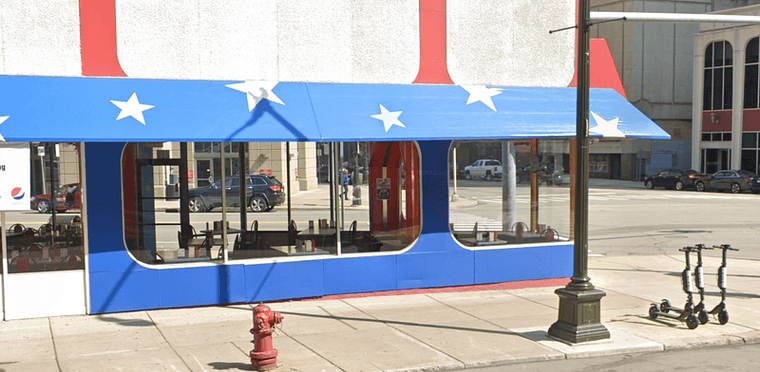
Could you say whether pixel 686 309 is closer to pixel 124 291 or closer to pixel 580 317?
pixel 580 317

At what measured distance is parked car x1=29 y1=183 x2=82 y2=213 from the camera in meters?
10.3

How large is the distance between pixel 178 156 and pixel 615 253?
11233mm

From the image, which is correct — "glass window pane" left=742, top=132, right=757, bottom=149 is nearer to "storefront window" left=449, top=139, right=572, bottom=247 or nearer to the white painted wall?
"storefront window" left=449, top=139, right=572, bottom=247

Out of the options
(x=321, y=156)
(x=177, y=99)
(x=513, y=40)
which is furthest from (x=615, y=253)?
(x=177, y=99)

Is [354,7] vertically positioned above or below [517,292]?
above

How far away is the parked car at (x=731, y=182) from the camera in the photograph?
39250 millimetres

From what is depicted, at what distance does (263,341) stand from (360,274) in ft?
13.0

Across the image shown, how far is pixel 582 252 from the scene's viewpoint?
361 inches

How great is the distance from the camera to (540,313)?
1068 centimetres

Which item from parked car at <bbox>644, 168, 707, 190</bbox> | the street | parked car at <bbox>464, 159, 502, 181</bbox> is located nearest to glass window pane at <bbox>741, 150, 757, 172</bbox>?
parked car at <bbox>644, 168, 707, 190</bbox>

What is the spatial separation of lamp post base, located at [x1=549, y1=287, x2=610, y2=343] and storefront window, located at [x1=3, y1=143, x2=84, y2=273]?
676 cm

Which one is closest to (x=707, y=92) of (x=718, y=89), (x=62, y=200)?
(x=718, y=89)

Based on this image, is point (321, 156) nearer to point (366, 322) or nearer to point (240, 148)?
point (240, 148)

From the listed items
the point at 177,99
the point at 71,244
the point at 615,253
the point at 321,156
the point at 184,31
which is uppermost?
the point at 184,31
